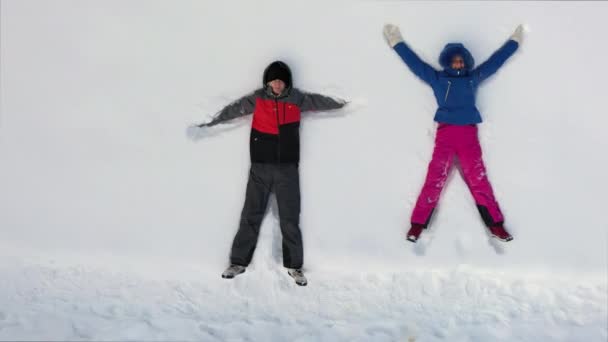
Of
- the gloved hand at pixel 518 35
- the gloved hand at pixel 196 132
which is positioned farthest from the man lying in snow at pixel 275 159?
the gloved hand at pixel 518 35

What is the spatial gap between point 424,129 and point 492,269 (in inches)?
42.7

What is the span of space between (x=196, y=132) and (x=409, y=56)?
1.62m

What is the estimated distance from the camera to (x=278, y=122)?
152 inches

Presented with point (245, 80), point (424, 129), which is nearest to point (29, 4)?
point (245, 80)

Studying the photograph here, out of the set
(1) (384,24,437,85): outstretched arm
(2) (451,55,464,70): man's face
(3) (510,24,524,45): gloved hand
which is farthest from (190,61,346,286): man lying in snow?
(3) (510,24,524,45): gloved hand

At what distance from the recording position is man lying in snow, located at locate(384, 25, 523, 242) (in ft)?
12.6

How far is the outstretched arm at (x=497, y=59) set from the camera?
3.88 m

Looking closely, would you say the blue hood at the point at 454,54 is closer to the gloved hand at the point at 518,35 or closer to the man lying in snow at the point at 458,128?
the man lying in snow at the point at 458,128

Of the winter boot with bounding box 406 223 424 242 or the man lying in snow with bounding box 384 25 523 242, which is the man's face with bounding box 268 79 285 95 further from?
the winter boot with bounding box 406 223 424 242

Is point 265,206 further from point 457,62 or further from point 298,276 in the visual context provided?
point 457,62

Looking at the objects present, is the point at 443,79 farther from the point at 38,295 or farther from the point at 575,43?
the point at 38,295

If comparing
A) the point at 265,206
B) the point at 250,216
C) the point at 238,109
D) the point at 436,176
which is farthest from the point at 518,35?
the point at 250,216

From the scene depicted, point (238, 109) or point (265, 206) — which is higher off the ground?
point (238, 109)

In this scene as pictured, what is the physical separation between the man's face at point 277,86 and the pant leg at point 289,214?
0.51 metres
